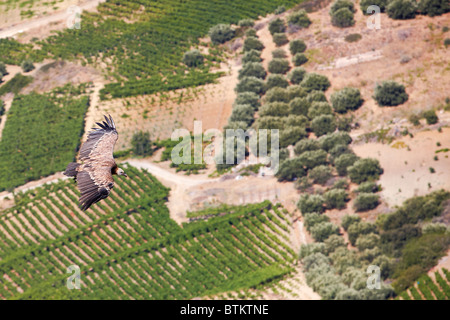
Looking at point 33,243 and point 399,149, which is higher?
point 399,149

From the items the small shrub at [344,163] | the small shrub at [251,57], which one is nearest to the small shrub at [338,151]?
the small shrub at [344,163]

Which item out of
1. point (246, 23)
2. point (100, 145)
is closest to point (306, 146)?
point (246, 23)

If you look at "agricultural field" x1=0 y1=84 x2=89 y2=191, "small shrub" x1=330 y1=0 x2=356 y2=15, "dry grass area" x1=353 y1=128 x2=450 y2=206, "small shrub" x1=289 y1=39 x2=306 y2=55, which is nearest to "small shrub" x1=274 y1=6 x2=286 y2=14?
"small shrub" x1=330 y1=0 x2=356 y2=15

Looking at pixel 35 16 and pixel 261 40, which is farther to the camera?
pixel 35 16

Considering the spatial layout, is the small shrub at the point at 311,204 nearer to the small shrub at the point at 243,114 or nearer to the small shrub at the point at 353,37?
the small shrub at the point at 243,114

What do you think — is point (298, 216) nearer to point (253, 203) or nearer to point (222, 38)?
point (253, 203)
